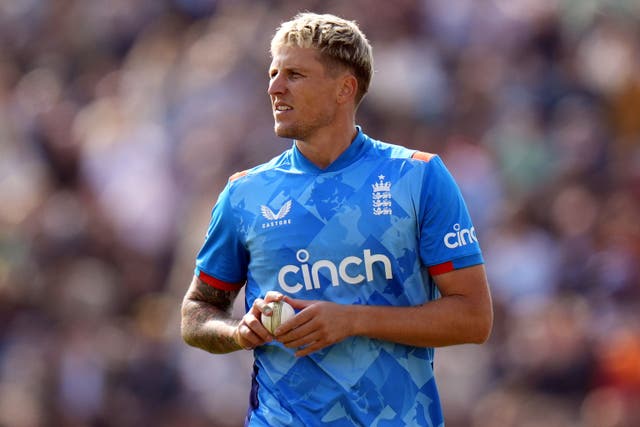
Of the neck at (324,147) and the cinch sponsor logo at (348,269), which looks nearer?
the cinch sponsor logo at (348,269)

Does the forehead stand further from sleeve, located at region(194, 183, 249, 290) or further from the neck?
sleeve, located at region(194, 183, 249, 290)

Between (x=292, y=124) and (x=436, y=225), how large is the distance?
0.70 metres

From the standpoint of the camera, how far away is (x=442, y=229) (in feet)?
17.1

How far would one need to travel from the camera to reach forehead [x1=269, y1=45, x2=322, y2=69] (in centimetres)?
537

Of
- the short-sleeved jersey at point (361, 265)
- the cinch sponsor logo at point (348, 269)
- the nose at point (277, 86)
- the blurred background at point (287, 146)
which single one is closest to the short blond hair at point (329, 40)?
the nose at point (277, 86)

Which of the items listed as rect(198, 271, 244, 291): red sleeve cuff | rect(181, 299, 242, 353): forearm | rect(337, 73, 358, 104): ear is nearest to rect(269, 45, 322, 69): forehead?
rect(337, 73, 358, 104): ear

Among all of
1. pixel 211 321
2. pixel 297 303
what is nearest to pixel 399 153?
A: pixel 297 303

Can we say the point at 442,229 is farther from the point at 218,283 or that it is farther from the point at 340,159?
the point at 218,283

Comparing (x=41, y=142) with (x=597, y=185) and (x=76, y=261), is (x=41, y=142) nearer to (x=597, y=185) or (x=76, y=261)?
(x=76, y=261)

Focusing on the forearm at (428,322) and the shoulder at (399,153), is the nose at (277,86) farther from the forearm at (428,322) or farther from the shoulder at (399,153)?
the forearm at (428,322)

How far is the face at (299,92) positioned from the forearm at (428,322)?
798 mm

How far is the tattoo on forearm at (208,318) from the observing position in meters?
5.39

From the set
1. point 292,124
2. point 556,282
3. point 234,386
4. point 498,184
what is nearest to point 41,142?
point 234,386

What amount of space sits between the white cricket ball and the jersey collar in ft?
2.28
